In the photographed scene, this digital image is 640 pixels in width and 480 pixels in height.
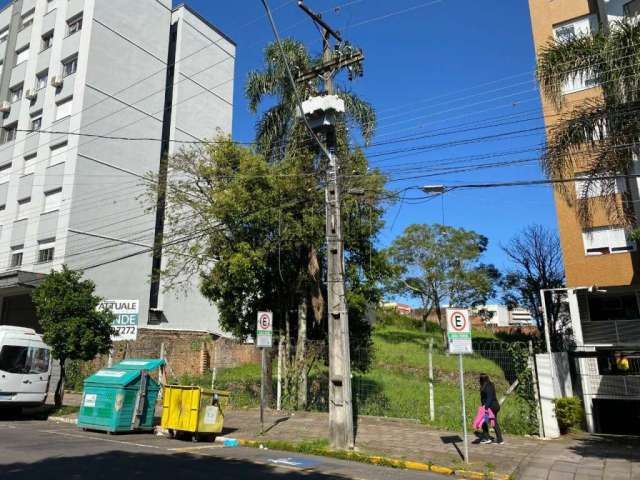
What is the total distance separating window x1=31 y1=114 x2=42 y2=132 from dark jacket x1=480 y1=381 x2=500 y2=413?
29.1 m

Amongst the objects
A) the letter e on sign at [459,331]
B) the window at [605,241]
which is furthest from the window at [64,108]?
the window at [605,241]

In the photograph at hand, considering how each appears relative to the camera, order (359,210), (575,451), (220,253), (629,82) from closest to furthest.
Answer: (575,451)
(629,82)
(220,253)
(359,210)

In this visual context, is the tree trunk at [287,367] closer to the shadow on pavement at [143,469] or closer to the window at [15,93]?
the shadow on pavement at [143,469]

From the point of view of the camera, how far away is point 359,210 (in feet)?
59.9

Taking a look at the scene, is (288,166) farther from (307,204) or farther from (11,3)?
(11,3)

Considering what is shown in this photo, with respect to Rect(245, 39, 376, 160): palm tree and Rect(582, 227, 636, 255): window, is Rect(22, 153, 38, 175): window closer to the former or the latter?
Rect(245, 39, 376, 160): palm tree

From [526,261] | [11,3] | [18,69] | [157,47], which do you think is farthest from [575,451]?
[11,3]

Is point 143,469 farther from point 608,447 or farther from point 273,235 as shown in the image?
point 273,235

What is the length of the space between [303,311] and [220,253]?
354 centimetres

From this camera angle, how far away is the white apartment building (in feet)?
88.8

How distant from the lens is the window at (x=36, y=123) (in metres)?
30.4

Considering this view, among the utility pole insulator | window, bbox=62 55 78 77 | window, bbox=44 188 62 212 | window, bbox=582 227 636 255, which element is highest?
window, bbox=62 55 78 77

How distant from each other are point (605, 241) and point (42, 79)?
31796 millimetres

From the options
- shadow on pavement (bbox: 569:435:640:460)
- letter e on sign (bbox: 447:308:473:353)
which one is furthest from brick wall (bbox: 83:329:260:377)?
shadow on pavement (bbox: 569:435:640:460)
